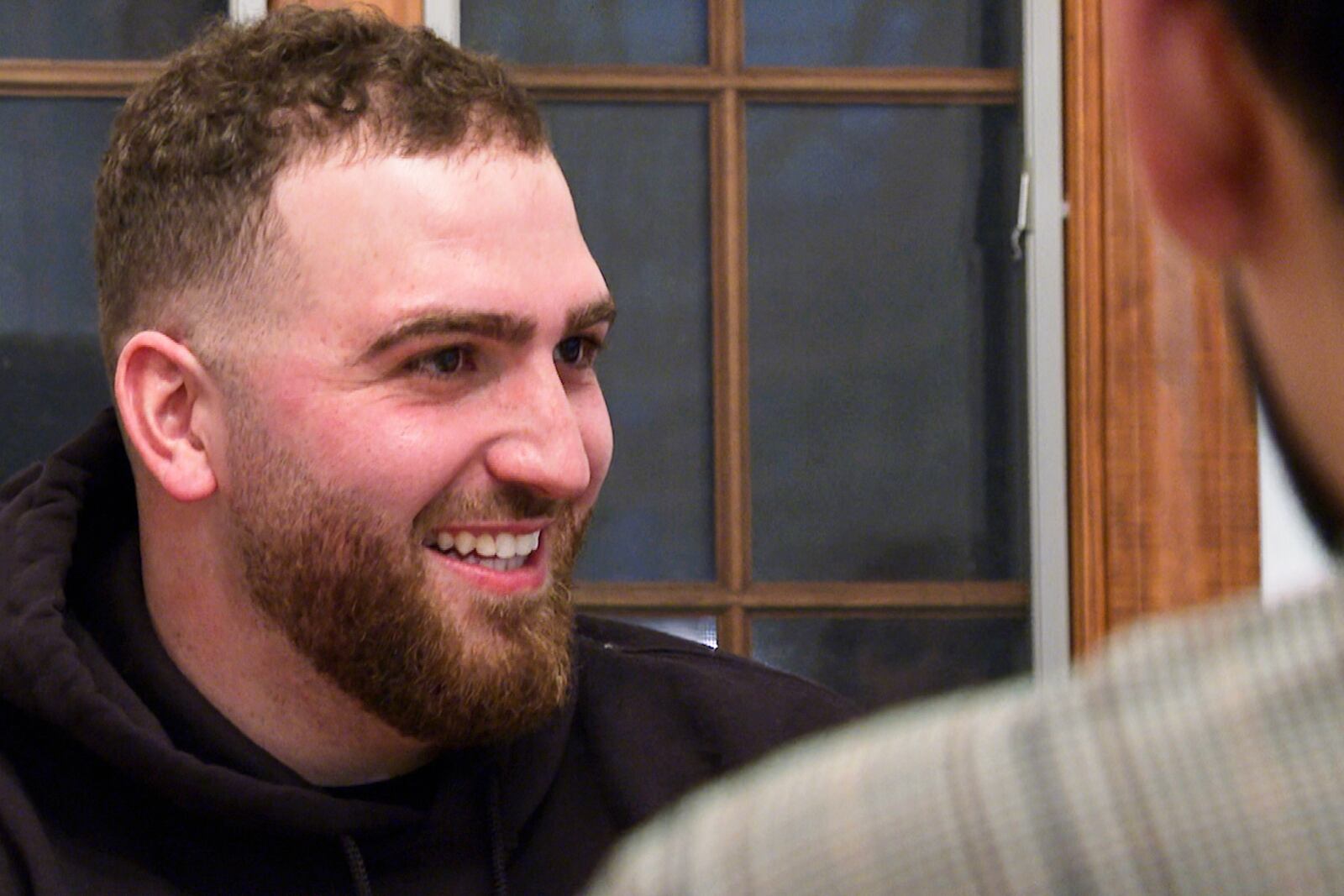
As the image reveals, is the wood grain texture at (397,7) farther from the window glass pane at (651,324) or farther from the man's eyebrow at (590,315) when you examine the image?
the man's eyebrow at (590,315)

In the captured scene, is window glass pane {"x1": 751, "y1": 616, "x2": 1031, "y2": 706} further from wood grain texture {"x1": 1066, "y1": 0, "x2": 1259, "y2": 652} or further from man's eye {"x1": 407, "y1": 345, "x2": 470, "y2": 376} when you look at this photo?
man's eye {"x1": 407, "y1": 345, "x2": 470, "y2": 376}

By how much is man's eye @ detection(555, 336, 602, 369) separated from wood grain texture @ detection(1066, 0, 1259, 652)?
0.81 m

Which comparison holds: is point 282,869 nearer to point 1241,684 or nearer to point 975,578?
point 1241,684

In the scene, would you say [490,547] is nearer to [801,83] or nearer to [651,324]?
[651,324]

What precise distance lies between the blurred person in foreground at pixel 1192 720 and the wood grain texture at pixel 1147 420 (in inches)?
61.2

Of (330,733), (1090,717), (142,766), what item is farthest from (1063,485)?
(1090,717)

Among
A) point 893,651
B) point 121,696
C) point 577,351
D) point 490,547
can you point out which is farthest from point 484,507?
point 893,651

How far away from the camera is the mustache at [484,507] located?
1.19 metres

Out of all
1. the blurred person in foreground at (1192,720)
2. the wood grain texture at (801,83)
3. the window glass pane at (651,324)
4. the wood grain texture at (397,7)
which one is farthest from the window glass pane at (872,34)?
the blurred person in foreground at (1192,720)

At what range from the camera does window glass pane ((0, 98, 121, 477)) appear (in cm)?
194

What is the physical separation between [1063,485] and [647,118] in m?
0.68

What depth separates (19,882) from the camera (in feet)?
3.49

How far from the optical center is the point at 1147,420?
6.11 ft

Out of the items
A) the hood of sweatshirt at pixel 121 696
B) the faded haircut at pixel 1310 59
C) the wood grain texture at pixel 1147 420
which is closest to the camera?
the faded haircut at pixel 1310 59
